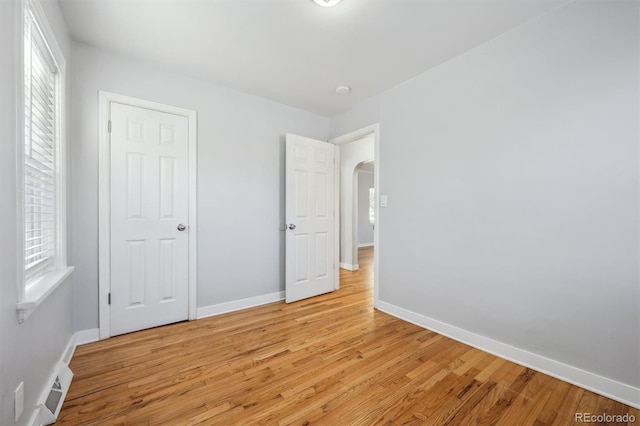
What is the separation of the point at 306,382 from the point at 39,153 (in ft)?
7.11

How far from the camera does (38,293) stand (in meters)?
1.35

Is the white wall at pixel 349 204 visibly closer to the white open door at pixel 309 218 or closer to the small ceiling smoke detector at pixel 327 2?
the white open door at pixel 309 218

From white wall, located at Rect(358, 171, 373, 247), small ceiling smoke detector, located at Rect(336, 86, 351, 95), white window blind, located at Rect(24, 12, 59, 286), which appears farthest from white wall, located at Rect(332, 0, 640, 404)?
white wall, located at Rect(358, 171, 373, 247)

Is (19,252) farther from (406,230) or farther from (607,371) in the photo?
(607,371)

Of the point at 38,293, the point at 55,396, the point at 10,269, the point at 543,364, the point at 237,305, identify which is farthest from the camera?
the point at 237,305

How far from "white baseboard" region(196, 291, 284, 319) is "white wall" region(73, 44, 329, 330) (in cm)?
5

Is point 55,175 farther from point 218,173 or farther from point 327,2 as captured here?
point 327,2

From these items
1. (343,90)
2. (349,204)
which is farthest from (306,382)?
(349,204)

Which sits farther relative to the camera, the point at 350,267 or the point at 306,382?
the point at 350,267

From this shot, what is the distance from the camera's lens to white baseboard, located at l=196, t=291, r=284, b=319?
9.35 ft

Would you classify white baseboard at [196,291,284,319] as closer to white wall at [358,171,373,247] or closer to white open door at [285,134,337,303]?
white open door at [285,134,337,303]

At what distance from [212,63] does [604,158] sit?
3084 millimetres

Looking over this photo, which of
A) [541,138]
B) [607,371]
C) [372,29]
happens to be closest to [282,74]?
[372,29]

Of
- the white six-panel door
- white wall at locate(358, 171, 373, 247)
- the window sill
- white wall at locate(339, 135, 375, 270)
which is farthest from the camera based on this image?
white wall at locate(358, 171, 373, 247)
